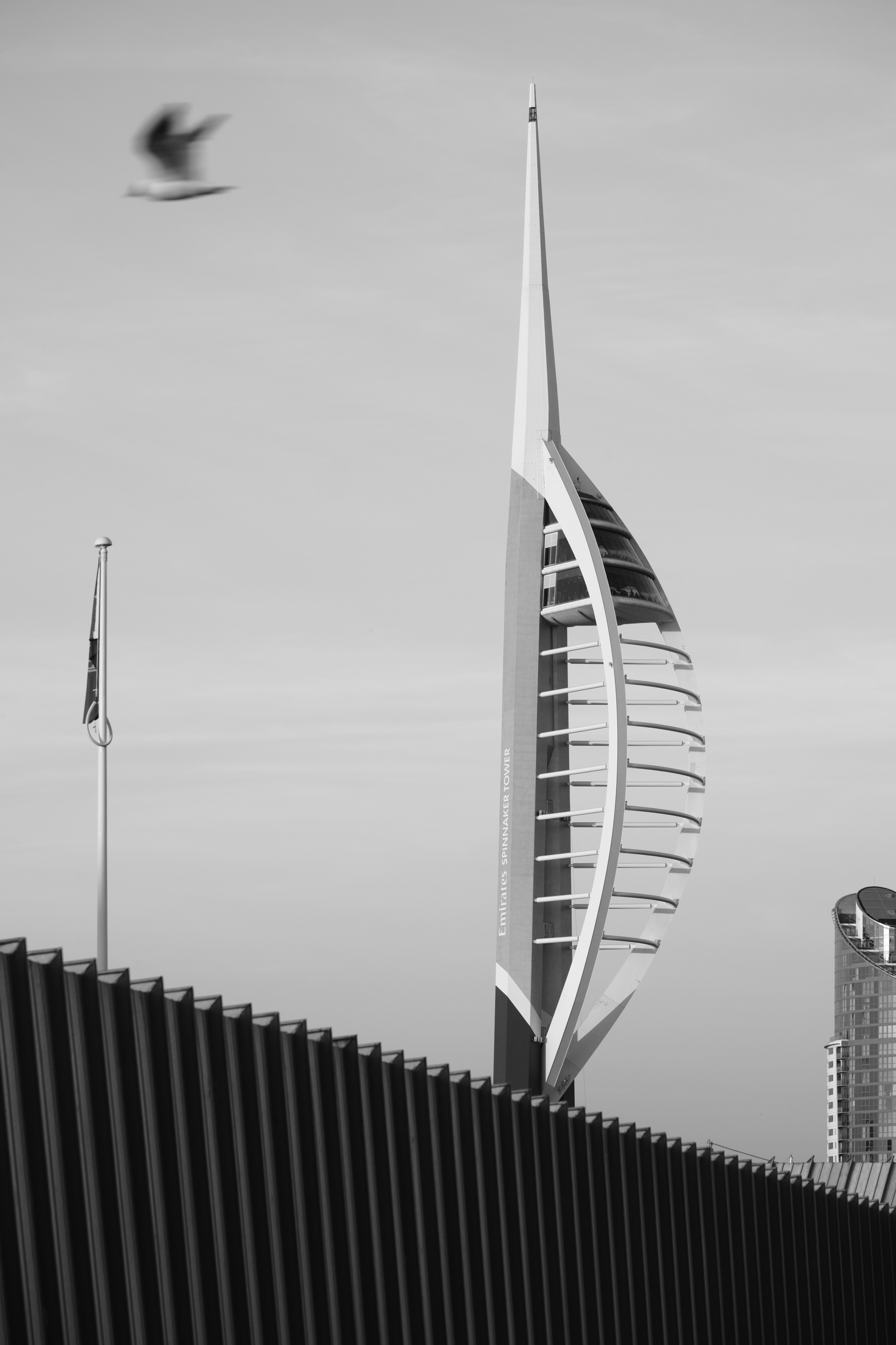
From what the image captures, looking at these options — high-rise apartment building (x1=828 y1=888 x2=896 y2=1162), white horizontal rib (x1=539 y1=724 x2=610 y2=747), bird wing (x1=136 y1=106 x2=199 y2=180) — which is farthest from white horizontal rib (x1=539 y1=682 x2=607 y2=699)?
high-rise apartment building (x1=828 y1=888 x2=896 y2=1162)

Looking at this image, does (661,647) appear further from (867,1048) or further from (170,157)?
(867,1048)

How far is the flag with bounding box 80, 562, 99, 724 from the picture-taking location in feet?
102

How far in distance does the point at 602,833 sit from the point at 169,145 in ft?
124

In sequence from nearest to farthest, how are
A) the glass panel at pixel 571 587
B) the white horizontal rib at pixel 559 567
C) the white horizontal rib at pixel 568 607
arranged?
the white horizontal rib at pixel 568 607 < the white horizontal rib at pixel 559 567 < the glass panel at pixel 571 587

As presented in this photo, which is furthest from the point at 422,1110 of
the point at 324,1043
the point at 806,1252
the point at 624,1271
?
the point at 806,1252

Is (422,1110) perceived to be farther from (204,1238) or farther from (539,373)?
(539,373)

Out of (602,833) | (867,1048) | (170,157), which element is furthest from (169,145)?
(867,1048)

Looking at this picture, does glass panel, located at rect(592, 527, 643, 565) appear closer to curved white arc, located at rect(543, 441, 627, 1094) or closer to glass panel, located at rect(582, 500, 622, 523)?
glass panel, located at rect(582, 500, 622, 523)

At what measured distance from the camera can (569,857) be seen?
5569 centimetres

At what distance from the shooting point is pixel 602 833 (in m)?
55.0

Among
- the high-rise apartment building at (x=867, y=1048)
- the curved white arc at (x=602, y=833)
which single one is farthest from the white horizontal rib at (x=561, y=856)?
the high-rise apartment building at (x=867, y=1048)

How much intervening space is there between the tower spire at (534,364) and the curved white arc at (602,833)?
4.98 metres

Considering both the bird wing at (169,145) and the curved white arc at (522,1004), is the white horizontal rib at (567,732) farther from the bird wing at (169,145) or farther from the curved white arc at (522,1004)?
the bird wing at (169,145)

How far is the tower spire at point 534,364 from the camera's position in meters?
59.7
